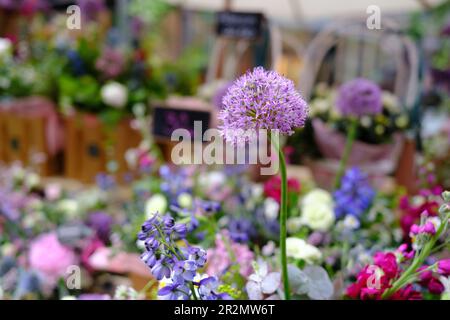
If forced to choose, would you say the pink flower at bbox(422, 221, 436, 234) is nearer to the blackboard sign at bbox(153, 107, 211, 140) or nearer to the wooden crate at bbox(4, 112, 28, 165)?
the blackboard sign at bbox(153, 107, 211, 140)

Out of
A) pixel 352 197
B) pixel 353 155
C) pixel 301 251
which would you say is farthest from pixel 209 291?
pixel 353 155

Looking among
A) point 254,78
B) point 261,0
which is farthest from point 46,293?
point 261,0

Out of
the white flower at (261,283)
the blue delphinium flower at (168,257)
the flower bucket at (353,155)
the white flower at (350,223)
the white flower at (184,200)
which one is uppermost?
the blue delphinium flower at (168,257)

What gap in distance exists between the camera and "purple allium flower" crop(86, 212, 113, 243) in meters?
1.34

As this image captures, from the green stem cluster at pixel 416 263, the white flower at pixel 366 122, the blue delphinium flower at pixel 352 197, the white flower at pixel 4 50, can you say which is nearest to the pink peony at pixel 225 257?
the green stem cluster at pixel 416 263

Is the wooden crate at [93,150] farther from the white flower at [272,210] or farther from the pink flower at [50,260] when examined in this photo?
the white flower at [272,210]

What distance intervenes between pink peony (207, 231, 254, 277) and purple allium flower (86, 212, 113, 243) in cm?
65

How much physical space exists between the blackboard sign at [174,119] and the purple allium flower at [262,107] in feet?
2.34

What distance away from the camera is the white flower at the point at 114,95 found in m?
2.11

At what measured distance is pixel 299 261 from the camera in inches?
25.1

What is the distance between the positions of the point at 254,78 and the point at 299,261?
28 cm

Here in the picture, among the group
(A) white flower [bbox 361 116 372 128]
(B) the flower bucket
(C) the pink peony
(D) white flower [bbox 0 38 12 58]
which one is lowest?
(B) the flower bucket

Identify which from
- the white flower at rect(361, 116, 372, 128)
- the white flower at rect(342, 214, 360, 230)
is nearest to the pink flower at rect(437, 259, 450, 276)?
the white flower at rect(342, 214, 360, 230)
